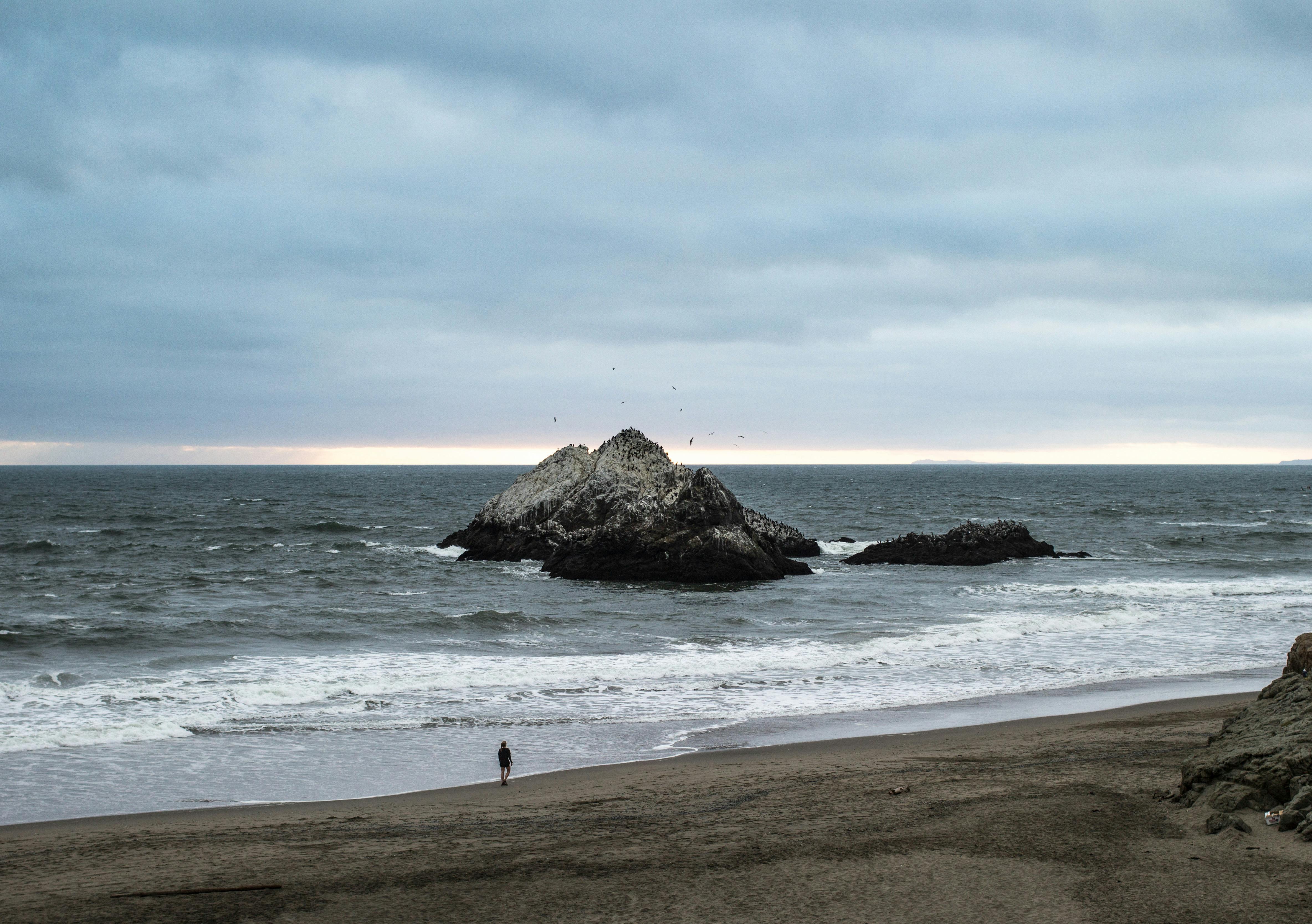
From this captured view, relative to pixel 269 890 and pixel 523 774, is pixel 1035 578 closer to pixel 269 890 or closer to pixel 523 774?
pixel 523 774

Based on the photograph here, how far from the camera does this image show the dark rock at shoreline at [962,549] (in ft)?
130

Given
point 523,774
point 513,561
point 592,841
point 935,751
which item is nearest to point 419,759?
point 523,774

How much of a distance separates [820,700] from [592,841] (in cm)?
876

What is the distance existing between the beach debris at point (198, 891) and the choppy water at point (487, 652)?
355 centimetres

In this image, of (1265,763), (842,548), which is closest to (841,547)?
A: (842,548)

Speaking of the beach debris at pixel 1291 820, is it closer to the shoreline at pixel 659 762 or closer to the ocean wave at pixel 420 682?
the shoreline at pixel 659 762

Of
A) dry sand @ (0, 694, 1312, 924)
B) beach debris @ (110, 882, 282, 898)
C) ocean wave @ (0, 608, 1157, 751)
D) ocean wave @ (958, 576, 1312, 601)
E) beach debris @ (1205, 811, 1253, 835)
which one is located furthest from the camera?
ocean wave @ (958, 576, 1312, 601)

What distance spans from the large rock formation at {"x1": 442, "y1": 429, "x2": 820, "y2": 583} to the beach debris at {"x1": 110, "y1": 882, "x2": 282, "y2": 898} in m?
26.0

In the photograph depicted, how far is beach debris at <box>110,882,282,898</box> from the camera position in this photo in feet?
27.2

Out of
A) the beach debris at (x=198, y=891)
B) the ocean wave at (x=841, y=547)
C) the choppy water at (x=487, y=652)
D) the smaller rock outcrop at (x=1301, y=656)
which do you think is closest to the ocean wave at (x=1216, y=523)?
the choppy water at (x=487, y=652)

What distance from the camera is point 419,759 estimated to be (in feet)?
45.2

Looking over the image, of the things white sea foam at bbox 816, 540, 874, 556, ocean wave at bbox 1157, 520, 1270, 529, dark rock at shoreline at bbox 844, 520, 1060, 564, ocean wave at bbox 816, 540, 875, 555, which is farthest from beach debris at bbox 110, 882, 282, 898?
ocean wave at bbox 1157, 520, 1270, 529

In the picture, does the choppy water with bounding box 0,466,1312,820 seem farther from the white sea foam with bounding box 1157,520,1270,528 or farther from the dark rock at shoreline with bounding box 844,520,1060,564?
the white sea foam with bounding box 1157,520,1270,528

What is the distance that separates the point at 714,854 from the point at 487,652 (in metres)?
13.5
